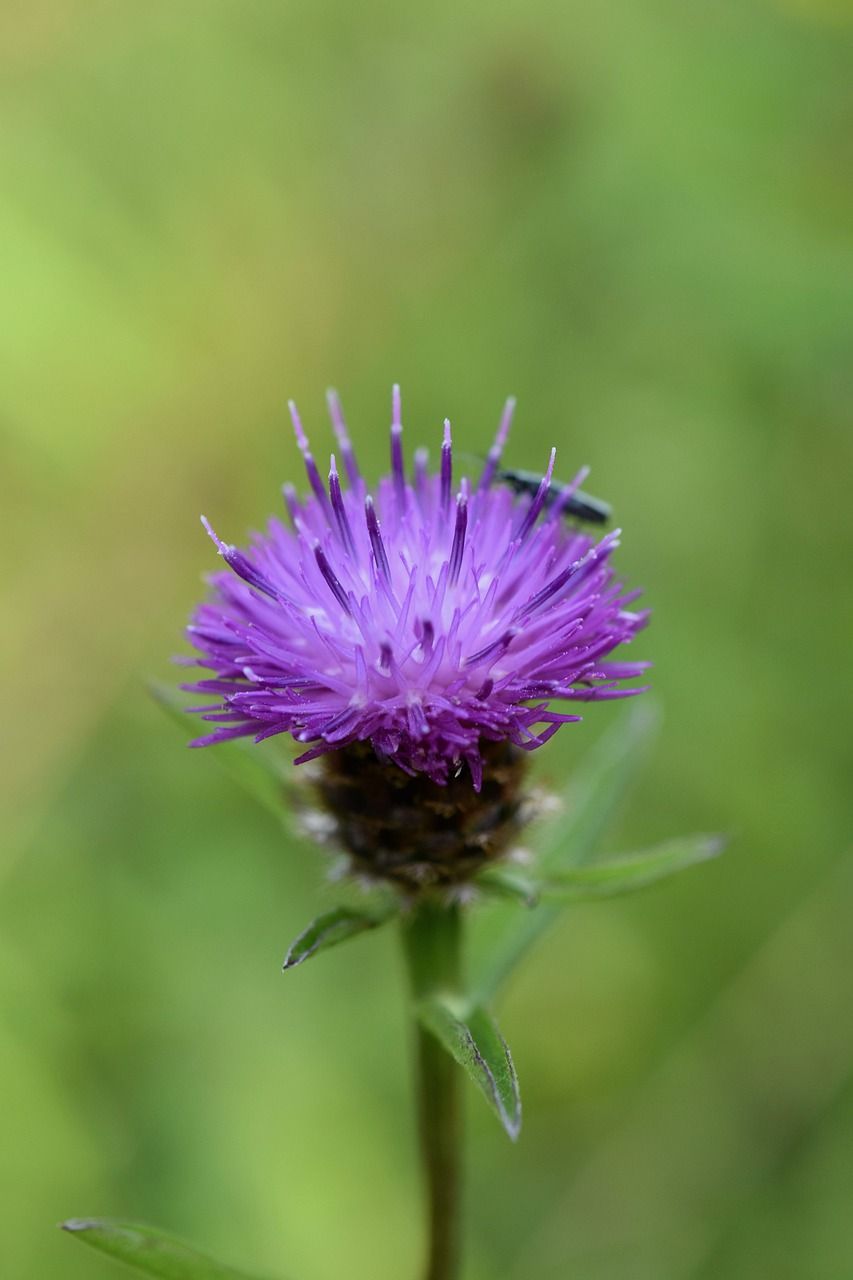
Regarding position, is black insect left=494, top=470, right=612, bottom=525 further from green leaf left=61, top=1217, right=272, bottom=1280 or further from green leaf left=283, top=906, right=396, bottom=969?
green leaf left=61, top=1217, right=272, bottom=1280

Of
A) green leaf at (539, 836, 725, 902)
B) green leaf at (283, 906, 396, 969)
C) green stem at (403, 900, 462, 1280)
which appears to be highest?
green leaf at (539, 836, 725, 902)

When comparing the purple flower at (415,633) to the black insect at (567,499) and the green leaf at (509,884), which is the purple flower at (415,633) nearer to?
the black insect at (567,499)

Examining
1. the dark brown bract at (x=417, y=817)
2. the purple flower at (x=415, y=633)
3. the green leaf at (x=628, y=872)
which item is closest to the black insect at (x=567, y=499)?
the purple flower at (x=415, y=633)

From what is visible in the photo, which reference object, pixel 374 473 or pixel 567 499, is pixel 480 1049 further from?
pixel 374 473

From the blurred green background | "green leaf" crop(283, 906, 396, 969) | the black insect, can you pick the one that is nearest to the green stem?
"green leaf" crop(283, 906, 396, 969)

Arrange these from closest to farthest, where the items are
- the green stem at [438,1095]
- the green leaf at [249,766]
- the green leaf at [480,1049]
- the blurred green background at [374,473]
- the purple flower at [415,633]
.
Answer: the green leaf at [480,1049]
the purple flower at [415,633]
the green stem at [438,1095]
the green leaf at [249,766]
the blurred green background at [374,473]

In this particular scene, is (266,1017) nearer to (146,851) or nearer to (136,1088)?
(136,1088)
